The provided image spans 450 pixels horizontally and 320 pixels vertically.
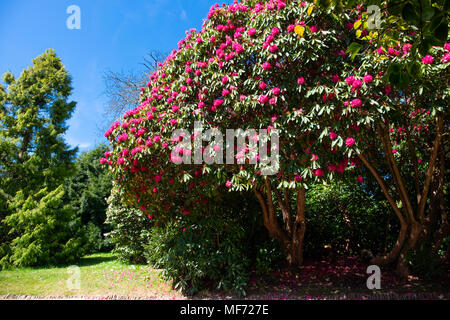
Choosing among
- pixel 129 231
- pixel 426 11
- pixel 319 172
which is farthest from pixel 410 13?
pixel 129 231

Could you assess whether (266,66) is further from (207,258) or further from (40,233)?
(40,233)

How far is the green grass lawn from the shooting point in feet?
16.2

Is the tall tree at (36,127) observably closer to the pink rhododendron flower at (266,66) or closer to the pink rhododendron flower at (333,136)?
the pink rhododendron flower at (266,66)

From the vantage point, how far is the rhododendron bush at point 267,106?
11.8ft

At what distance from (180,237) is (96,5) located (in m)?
4.85

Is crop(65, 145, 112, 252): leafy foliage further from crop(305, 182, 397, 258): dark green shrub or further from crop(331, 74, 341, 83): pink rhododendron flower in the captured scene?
crop(331, 74, 341, 83): pink rhododendron flower

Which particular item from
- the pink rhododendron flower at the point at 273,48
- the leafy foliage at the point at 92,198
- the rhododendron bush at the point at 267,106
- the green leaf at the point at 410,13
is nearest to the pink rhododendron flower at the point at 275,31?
the rhododendron bush at the point at 267,106

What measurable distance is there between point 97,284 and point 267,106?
4.50m

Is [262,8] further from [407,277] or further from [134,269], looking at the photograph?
[134,269]

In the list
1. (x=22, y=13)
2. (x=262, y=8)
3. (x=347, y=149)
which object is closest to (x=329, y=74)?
(x=347, y=149)

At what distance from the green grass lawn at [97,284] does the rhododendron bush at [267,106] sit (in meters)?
1.28

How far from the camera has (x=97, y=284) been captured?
18.2 ft

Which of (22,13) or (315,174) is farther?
(22,13)

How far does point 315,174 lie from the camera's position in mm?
3688
